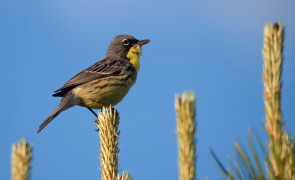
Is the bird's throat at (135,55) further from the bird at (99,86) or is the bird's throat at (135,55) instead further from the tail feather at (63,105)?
the tail feather at (63,105)

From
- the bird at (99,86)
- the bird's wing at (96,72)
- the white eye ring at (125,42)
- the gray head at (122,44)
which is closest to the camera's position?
the bird at (99,86)

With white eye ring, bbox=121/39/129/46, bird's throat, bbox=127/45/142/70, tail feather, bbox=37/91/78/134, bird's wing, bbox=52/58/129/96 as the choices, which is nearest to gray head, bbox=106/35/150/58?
white eye ring, bbox=121/39/129/46

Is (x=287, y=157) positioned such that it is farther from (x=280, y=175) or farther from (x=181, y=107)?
(x=181, y=107)

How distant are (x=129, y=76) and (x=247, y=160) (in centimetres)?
676

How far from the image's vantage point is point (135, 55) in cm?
998

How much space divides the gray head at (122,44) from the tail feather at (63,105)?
8.20ft

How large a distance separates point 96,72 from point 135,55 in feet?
5.20

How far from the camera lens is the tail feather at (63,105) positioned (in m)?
7.25

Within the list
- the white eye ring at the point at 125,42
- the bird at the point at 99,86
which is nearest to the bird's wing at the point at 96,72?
the bird at the point at 99,86

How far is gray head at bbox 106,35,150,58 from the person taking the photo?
1027cm

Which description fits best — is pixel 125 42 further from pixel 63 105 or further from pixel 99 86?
pixel 63 105

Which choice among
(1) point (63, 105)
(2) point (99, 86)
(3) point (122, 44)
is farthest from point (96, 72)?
(3) point (122, 44)

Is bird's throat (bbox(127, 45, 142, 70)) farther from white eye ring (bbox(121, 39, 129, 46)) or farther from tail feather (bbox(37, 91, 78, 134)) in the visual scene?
tail feather (bbox(37, 91, 78, 134))

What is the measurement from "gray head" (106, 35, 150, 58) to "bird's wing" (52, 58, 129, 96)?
0.80 meters
